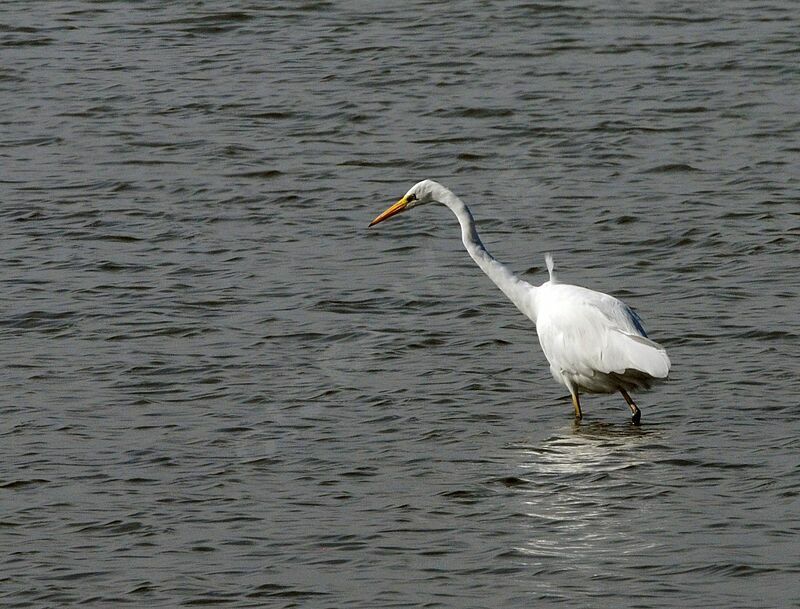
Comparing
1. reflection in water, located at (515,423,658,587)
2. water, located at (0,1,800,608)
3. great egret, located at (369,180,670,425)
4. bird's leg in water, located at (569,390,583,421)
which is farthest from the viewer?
bird's leg in water, located at (569,390,583,421)

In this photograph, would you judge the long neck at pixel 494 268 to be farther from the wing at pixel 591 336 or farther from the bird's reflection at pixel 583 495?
the bird's reflection at pixel 583 495

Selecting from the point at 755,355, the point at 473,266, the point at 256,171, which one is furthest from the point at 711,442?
the point at 256,171

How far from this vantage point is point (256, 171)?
52.5 feet

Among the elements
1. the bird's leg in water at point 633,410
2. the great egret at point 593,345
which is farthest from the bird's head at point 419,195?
the bird's leg in water at point 633,410

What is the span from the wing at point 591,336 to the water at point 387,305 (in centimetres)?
36

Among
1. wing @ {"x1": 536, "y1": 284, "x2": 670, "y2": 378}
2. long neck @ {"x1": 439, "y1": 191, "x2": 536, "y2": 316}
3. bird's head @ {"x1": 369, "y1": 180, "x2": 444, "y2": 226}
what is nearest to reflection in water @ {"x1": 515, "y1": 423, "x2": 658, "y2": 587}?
wing @ {"x1": 536, "y1": 284, "x2": 670, "y2": 378}

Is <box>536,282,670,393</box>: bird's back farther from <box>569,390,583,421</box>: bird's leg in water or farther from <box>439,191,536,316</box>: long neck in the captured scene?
<box>439,191,536,316</box>: long neck

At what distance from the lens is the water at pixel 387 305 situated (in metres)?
7.80

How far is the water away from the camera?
25.6 feet

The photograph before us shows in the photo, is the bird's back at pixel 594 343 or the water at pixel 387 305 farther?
the bird's back at pixel 594 343

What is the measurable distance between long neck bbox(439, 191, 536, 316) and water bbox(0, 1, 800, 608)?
0.47m

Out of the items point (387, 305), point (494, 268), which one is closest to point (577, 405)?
point (494, 268)

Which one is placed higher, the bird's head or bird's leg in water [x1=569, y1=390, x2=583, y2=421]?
the bird's head

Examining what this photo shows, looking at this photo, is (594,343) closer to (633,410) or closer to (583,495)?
(633,410)
